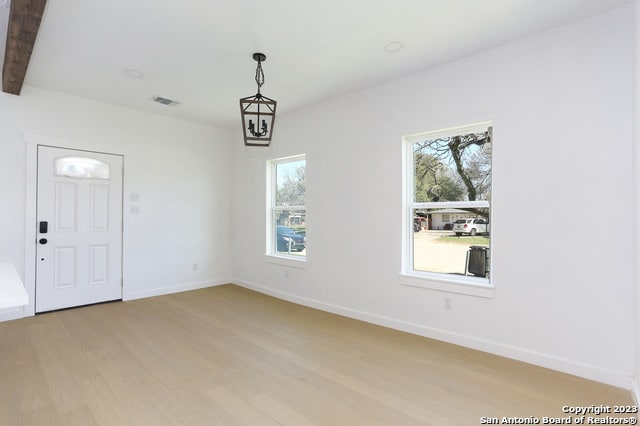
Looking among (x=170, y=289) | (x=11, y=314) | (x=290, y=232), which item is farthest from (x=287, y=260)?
(x=11, y=314)

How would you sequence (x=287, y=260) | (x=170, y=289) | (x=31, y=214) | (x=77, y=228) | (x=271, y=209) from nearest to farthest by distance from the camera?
(x=31, y=214) → (x=77, y=228) → (x=287, y=260) → (x=170, y=289) → (x=271, y=209)

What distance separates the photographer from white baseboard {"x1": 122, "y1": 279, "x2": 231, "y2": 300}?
4812mm

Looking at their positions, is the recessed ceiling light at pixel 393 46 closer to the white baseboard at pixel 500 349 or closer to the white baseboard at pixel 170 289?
the white baseboard at pixel 500 349

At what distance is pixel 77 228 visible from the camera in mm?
4340

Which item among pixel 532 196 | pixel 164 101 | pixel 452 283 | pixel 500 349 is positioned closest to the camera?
pixel 532 196

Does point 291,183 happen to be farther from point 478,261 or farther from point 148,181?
point 478,261

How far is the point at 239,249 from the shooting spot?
577 cm

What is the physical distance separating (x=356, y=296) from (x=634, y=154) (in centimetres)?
283

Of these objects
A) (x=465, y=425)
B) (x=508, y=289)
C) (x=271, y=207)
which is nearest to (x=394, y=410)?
(x=465, y=425)

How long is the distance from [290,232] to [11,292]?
338cm

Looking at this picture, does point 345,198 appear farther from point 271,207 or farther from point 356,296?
point 271,207

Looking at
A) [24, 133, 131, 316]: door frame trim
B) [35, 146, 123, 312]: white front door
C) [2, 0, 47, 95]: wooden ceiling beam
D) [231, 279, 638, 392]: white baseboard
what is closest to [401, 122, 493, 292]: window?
[231, 279, 638, 392]: white baseboard

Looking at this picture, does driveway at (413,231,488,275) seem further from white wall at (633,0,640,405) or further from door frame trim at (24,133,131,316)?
door frame trim at (24,133,131,316)

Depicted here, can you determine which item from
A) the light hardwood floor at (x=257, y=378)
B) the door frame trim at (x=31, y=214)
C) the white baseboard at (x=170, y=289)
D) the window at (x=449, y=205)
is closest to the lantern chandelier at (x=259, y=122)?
the window at (x=449, y=205)
